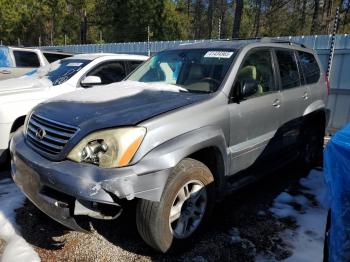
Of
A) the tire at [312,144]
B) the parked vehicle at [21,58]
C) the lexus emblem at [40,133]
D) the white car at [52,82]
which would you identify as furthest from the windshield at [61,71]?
the parked vehicle at [21,58]

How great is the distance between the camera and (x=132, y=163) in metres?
2.81

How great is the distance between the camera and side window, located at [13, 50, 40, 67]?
1053 cm

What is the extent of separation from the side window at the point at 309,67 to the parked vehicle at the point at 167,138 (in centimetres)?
46

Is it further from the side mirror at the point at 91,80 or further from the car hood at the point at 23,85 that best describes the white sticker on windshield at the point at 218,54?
the car hood at the point at 23,85

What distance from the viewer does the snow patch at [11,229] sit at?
316cm

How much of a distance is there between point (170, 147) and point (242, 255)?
3.92 ft

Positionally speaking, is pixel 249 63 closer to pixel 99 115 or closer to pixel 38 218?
pixel 99 115

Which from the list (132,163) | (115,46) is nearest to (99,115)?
(132,163)

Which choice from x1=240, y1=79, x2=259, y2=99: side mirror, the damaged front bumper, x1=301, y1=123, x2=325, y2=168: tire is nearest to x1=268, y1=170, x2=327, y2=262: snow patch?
x1=301, y1=123, x2=325, y2=168: tire

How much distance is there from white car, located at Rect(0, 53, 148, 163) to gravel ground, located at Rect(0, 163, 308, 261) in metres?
1.23

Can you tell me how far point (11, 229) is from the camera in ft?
11.8

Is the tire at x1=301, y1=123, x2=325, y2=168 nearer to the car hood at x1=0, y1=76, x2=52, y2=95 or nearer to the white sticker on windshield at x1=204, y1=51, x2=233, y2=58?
the white sticker on windshield at x1=204, y1=51, x2=233, y2=58

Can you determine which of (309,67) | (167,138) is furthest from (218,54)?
(309,67)

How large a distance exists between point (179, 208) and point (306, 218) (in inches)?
64.2
